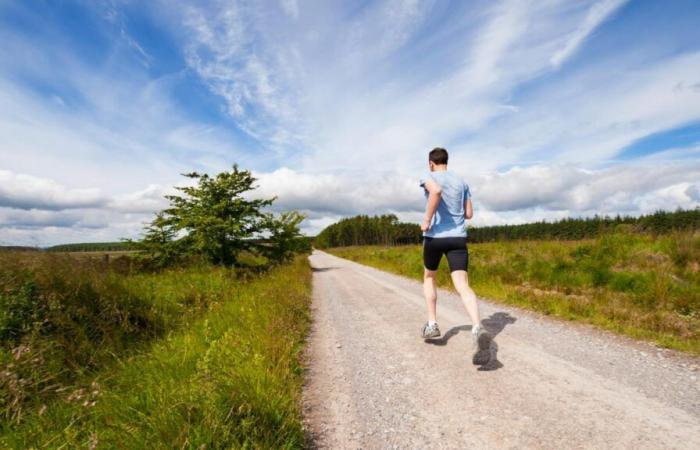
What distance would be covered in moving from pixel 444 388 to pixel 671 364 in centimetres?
261

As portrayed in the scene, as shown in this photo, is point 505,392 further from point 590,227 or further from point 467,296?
point 590,227

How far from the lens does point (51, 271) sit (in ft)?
17.2

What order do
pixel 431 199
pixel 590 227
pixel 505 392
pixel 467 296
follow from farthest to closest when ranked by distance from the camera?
pixel 590 227 → pixel 431 199 → pixel 467 296 → pixel 505 392

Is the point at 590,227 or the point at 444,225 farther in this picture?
the point at 590,227

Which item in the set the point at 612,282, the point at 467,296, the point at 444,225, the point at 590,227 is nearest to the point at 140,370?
the point at 467,296

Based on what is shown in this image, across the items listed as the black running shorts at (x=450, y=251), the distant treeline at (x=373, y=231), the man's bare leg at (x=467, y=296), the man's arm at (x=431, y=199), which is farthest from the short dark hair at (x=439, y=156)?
the distant treeline at (x=373, y=231)

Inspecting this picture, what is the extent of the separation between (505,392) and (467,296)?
1.07 metres

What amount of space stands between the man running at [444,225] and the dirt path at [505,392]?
2.57ft

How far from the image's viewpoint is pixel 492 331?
5.19m

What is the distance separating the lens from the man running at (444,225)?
13.4ft

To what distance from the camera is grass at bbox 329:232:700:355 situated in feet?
17.4

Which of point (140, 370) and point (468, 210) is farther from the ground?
point (468, 210)

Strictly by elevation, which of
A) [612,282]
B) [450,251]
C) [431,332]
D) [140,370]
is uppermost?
[450,251]

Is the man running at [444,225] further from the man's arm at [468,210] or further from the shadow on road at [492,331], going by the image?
the shadow on road at [492,331]
